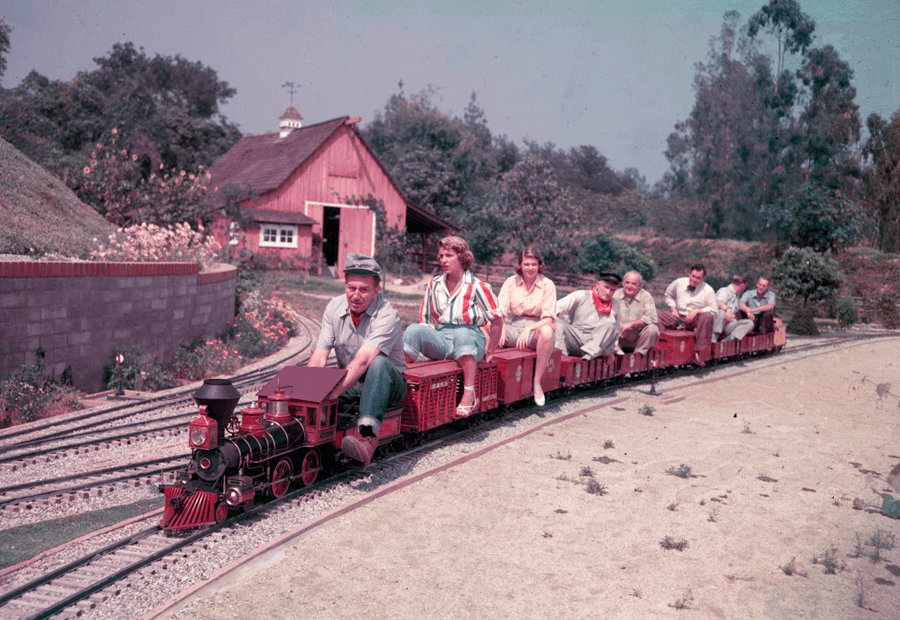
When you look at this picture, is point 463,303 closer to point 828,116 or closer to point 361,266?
point 361,266

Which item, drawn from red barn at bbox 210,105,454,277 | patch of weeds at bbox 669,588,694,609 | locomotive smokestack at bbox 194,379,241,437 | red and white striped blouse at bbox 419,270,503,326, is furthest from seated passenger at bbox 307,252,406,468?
red barn at bbox 210,105,454,277

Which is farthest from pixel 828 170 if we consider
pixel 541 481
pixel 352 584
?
pixel 352 584

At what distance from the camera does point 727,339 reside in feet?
51.2

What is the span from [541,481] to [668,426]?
11.3ft

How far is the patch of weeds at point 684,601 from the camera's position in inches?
185

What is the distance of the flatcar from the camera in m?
5.33

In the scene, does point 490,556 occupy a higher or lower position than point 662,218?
lower

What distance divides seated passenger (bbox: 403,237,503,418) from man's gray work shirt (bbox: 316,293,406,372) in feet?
4.33

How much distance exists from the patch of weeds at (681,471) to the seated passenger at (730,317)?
302 inches

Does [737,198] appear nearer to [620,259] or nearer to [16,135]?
[620,259]

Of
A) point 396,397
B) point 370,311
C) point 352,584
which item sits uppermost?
point 370,311

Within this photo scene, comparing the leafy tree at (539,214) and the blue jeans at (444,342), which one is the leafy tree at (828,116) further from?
the blue jeans at (444,342)

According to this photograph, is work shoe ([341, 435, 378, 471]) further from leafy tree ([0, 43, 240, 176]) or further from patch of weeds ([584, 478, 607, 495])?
leafy tree ([0, 43, 240, 176])

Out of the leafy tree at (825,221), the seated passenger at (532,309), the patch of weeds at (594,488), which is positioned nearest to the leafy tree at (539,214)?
the leafy tree at (825,221)
